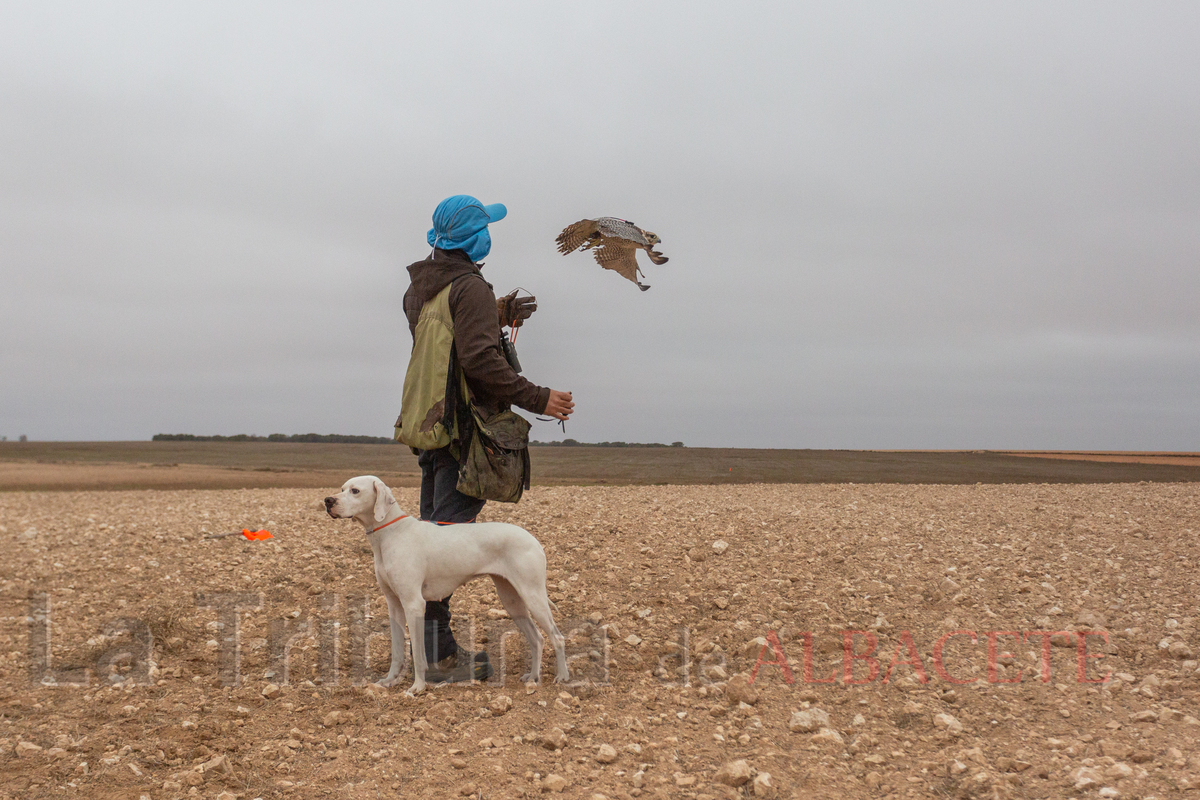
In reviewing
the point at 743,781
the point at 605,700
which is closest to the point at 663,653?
the point at 605,700

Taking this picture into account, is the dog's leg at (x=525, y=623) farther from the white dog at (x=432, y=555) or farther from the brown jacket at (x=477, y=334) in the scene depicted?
the brown jacket at (x=477, y=334)

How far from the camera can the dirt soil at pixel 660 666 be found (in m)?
4.03

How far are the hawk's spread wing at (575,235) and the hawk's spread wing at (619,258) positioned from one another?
15cm

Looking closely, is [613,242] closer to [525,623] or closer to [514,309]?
[514,309]

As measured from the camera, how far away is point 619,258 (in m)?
5.43

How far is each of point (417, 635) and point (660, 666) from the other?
192 centimetres

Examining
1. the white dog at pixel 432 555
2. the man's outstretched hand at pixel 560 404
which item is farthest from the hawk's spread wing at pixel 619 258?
the white dog at pixel 432 555

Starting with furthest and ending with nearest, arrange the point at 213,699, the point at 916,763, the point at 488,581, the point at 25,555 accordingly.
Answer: the point at 25,555, the point at 488,581, the point at 213,699, the point at 916,763

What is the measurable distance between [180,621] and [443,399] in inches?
170

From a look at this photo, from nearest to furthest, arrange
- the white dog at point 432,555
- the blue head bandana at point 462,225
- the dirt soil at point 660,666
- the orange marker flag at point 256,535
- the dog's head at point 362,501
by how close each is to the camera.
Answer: the dirt soil at point 660,666
the dog's head at point 362,501
the white dog at point 432,555
the blue head bandana at point 462,225
the orange marker flag at point 256,535

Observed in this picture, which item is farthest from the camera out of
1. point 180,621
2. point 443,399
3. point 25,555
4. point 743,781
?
point 25,555

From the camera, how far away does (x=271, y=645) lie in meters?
6.48

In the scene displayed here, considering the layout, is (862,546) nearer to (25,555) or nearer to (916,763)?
(916,763)

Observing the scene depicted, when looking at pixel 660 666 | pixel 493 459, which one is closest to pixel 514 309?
pixel 493 459
